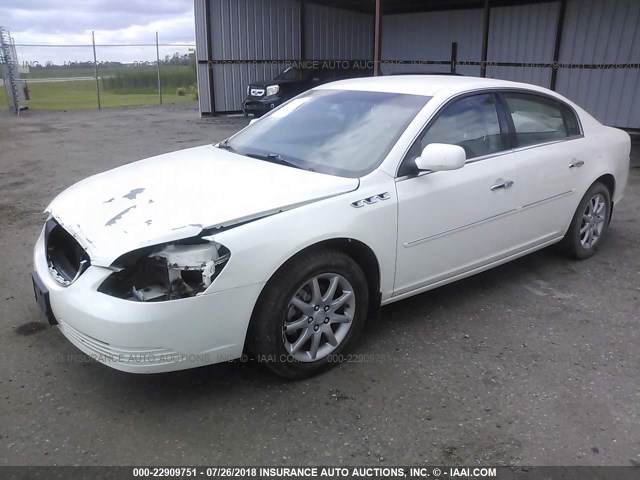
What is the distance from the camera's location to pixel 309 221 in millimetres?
2975

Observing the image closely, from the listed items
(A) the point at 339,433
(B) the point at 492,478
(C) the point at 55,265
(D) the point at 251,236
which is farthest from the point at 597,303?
(C) the point at 55,265

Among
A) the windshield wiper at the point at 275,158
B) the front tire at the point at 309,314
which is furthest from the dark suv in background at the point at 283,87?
the front tire at the point at 309,314

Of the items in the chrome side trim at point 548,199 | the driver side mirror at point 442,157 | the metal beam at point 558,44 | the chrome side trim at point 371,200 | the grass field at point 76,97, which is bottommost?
the grass field at point 76,97

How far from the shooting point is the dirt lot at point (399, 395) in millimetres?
2623

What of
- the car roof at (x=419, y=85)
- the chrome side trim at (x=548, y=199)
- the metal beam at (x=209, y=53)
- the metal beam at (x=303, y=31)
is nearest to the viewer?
the car roof at (x=419, y=85)

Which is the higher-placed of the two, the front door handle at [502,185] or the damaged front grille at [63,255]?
the front door handle at [502,185]

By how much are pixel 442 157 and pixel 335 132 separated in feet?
2.73

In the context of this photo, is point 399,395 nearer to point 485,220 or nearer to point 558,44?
point 485,220

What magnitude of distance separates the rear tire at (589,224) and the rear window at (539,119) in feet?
1.93

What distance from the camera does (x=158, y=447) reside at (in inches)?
104

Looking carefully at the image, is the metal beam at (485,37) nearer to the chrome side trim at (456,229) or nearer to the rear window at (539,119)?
the rear window at (539,119)

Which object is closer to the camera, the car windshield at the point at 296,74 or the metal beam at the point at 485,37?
the metal beam at the point at 485,37

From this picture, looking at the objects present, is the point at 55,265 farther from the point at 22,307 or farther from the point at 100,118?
the point at 100,118

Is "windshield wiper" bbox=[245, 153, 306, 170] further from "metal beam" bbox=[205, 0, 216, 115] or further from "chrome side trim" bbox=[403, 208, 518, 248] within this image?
"metal beam" bbox=[205, 0, 216, 115]
